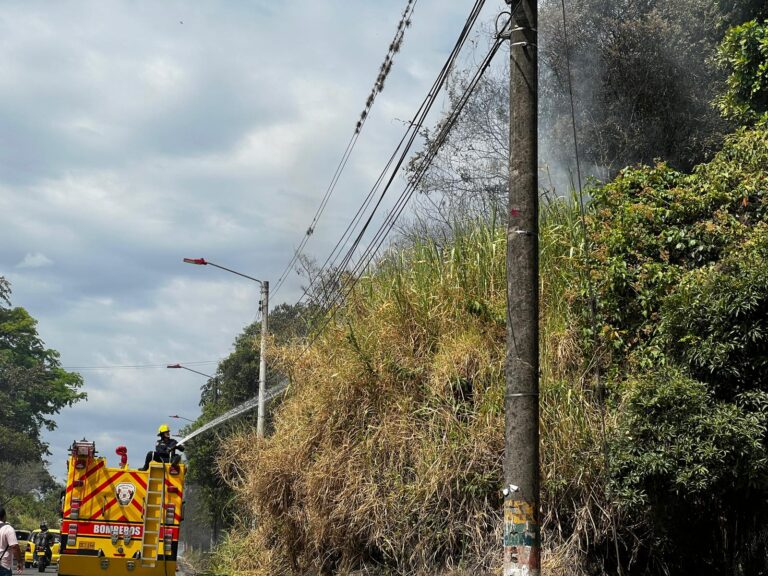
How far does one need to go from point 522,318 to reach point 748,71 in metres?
10.2

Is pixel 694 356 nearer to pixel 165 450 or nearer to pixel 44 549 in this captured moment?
pixel 165 450

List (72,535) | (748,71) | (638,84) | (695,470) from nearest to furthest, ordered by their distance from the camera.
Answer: (695,470)
(72,535)
(748,71)
(638,84)

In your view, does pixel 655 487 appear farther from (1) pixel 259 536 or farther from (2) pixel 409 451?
(1) pixel 259 536

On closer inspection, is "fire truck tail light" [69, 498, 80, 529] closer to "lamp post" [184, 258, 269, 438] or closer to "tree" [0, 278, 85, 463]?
"lamp post" [184, 258, 269, 438]

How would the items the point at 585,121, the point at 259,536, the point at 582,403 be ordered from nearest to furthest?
the point at 582,403, the point at 259,536, the point at 585,121

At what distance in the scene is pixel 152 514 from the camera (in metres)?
14.1

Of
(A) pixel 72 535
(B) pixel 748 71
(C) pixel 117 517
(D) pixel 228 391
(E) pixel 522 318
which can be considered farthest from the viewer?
(D) pixel 228 391

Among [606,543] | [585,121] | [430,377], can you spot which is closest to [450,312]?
[430,377]

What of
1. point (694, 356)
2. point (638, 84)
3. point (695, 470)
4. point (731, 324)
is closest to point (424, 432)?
point (694, 356)

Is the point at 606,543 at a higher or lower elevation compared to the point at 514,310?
lower

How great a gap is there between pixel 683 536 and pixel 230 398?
33.2 m

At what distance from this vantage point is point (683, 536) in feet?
35.8

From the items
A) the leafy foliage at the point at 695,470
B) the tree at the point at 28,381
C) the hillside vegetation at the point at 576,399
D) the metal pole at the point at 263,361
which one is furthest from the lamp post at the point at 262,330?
the tree at the point at 28,381

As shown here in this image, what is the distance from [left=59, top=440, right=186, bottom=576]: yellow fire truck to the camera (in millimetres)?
13797
